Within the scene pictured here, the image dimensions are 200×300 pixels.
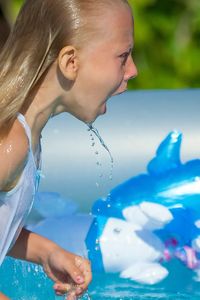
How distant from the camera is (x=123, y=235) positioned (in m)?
3.05

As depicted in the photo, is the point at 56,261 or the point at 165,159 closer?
the point at 56,261

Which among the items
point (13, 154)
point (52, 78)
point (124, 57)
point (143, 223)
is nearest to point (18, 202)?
point (13, 154)

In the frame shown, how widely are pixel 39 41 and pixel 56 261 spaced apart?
51 cm

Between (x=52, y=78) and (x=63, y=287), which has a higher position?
(x=52, y=78)

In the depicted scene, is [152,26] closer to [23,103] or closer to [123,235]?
[123,235]

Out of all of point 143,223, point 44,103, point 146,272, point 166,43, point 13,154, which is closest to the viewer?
point 13,154

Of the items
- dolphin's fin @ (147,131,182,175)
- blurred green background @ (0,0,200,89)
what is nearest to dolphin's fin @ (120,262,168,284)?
dolphin's fin @ (147,131,182,175)

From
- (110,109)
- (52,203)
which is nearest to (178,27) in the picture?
(110,109)

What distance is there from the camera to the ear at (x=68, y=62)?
7.20 feet

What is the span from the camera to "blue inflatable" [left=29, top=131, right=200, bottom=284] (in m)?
3.01

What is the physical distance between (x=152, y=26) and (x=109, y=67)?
7.32 ft

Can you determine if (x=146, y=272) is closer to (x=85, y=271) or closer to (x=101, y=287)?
(x=101, y=287)

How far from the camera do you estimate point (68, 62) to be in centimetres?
221

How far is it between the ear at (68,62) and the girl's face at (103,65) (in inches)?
0.6
